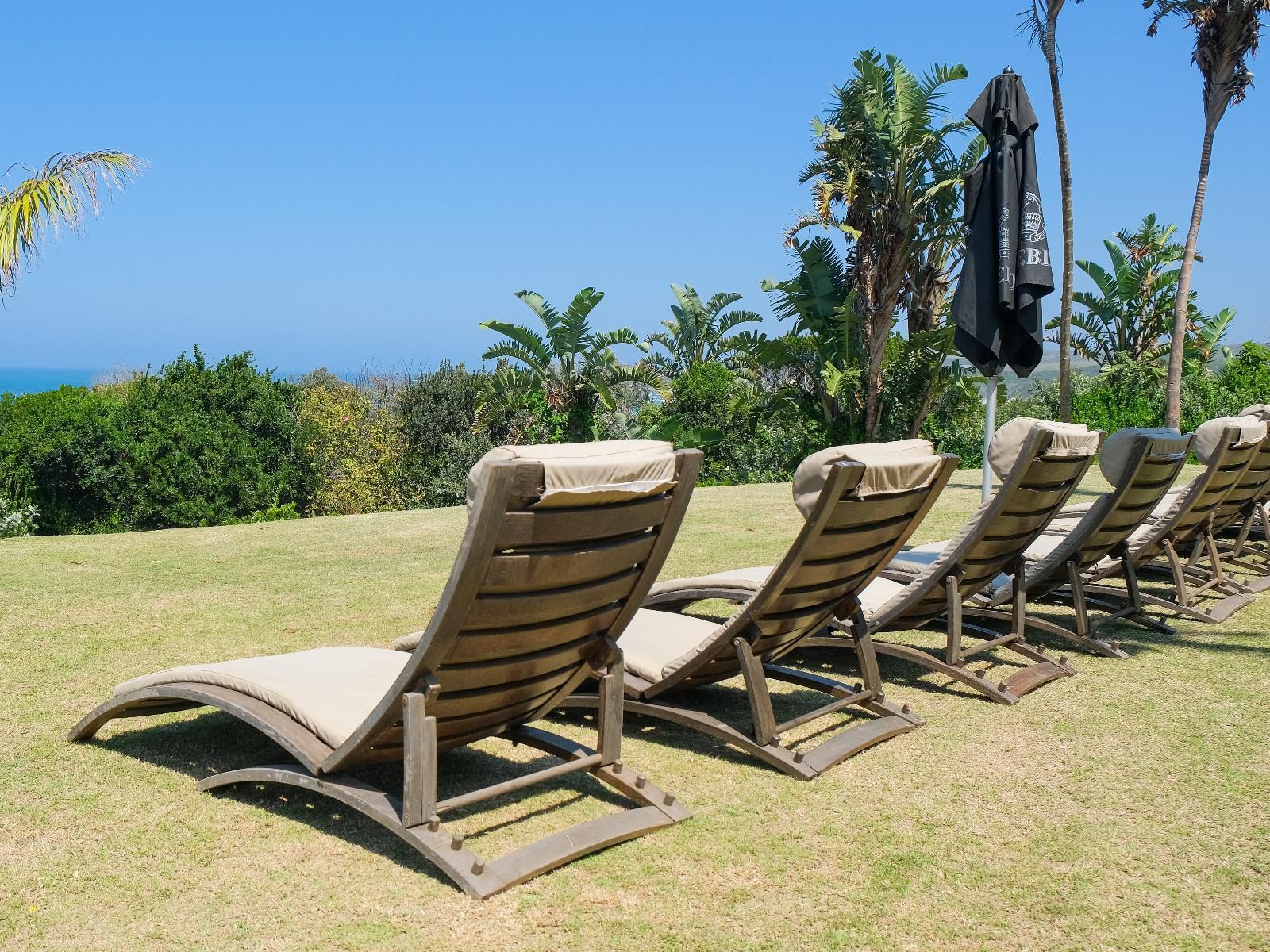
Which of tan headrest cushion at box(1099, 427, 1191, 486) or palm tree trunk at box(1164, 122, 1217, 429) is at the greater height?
palm tree trunk at box(1164, 122, 1217, 429)

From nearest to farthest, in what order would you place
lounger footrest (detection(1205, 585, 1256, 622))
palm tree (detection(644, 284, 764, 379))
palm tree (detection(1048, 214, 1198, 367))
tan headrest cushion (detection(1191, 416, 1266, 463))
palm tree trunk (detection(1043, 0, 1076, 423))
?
1. tan headrest cushion (detection(1191, 416, 1266, 463))
2. lounger footrest (detection(1205, 585, 1256, 622))
3. palm tree trunk (detection(1043, 0, 1076, 423))
4. palm tree (detection(1048, 214, 1198, 367))
5. palm tree (detection(644, 284, 764, 379))

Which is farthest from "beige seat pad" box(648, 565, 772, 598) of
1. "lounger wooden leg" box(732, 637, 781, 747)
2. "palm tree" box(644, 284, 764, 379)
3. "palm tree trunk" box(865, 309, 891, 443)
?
"palm tree" box(644, 284, 764, 379)

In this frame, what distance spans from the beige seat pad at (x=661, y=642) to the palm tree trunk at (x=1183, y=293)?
602 inches

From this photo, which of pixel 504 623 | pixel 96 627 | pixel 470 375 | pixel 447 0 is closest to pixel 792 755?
pixel 504 623

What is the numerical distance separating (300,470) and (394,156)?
77.9 m

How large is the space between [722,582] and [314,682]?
2.09 meters

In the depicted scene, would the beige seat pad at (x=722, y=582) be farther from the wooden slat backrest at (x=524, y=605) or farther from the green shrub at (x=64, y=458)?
the green shrub at (x=64, y=458)

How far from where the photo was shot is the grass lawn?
8.41 feet

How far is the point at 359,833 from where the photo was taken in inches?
123

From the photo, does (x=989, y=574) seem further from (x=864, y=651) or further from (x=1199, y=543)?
(x=1199, y=543)

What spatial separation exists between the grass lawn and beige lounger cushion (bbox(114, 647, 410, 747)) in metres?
0.35

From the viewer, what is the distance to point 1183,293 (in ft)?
58.2

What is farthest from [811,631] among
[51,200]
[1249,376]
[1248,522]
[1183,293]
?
[1249,376]

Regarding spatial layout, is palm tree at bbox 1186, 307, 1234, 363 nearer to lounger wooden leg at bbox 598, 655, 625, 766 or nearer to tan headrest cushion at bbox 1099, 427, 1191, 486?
tan headrest cushion at bbox 1099, 427, 1191, 486
